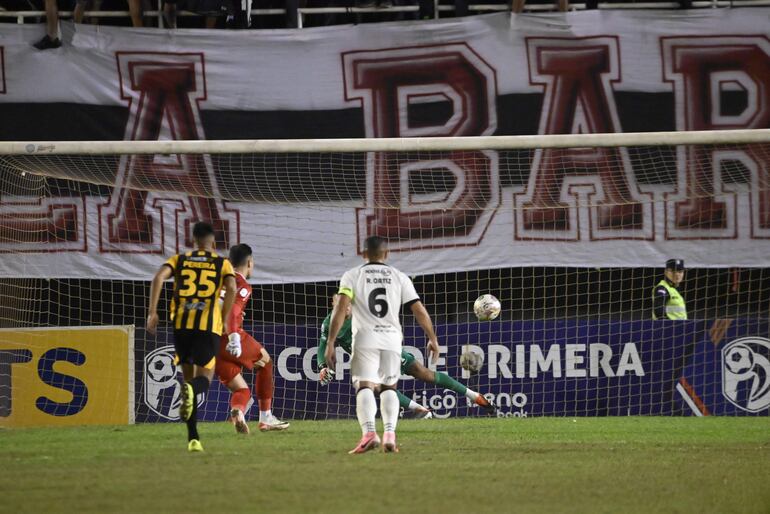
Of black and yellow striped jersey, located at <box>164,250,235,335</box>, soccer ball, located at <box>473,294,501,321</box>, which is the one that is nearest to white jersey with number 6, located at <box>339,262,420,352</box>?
black and yellow striped jersey, located at <box>164,250,235,335</box>

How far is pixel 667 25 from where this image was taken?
51.1ft

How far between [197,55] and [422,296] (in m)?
4.46

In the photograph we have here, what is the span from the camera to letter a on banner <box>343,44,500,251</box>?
598 inches

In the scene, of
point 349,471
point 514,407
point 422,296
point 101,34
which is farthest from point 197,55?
point 349,471

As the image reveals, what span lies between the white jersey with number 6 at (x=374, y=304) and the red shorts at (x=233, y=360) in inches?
94.0

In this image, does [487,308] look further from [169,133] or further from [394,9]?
[169,133]

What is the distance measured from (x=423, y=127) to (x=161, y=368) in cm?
463

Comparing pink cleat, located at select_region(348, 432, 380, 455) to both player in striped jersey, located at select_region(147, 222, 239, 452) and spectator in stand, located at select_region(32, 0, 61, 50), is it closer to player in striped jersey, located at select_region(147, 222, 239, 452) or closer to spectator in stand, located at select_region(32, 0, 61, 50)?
player in striped jersey, located at select_region(147, 222, 239, 452)

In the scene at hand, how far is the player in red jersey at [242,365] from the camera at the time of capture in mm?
11680

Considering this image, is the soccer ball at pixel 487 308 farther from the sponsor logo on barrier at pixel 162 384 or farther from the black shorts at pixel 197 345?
the black shorts at pixel 197 345

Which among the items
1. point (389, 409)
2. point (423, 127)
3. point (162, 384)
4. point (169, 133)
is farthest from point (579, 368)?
point (169, 133)

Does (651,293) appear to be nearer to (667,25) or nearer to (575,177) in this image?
(575,177)

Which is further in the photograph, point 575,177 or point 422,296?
point 422,296

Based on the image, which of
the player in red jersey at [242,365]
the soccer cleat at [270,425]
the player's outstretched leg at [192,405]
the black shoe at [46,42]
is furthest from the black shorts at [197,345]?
the black shoe at [46,42]
